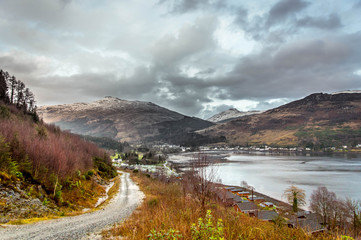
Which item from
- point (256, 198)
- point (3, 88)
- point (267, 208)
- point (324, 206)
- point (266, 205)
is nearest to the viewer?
point (324, 206)

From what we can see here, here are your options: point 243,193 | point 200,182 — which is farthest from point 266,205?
point 200,182

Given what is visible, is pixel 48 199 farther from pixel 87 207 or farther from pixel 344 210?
pixel 344 210

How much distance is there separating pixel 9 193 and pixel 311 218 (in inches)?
1327

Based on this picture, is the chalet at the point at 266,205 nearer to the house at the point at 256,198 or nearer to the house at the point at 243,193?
the house at the point at 256,198

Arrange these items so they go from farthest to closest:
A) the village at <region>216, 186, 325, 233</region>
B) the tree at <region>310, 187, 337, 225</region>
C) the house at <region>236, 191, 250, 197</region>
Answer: the house at <region>236, 191, 250, 197</region> < the tree at <region>310, 187, 337, 225</region> < the village at <region>216, 186, 325, 233</region>

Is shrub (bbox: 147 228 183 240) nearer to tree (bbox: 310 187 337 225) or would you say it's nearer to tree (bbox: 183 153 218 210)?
tree (bbox: 183 153 218 210)

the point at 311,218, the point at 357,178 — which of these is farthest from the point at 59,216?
the point at 357,178

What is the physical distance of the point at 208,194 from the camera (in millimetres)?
8375

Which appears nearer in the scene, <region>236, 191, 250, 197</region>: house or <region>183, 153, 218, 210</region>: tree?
<region>183, 153, 218, 210</region>: tree

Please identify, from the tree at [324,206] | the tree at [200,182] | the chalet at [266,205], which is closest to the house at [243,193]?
the chalet at [266,205]

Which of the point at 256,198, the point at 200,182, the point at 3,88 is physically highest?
the point at 3,88

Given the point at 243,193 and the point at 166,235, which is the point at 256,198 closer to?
the point at 243,193

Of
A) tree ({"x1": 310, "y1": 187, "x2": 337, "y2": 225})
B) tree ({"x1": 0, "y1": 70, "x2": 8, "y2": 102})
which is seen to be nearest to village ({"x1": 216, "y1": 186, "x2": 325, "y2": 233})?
tree ({"x1": 310, "y1": 187, "x2": 337, "y2": 225})

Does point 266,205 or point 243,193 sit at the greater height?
point 266,205
